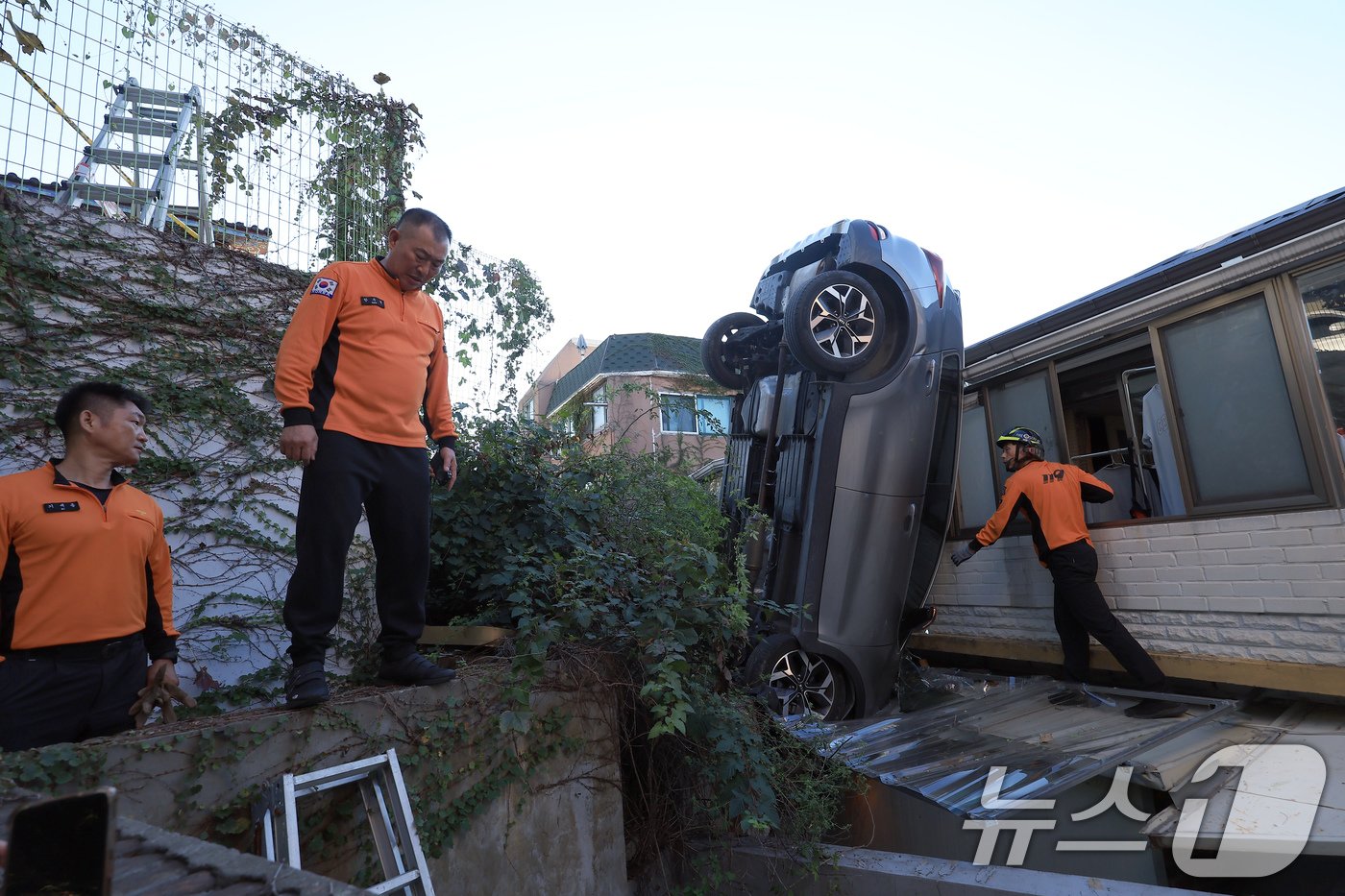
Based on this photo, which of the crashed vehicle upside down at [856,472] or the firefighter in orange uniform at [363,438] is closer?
the firefighter in orange uniform at [363,438]

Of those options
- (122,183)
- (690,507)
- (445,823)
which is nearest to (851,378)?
(690,507)

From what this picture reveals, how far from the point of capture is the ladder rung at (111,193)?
3.74m

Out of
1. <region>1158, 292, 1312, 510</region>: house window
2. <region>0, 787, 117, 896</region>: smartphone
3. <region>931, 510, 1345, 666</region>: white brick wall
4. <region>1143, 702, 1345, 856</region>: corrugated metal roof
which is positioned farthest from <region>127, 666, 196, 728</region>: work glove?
<region>1158, 292, 1312, 510</region>: house window

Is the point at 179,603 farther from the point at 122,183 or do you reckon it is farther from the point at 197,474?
the point at 122,183

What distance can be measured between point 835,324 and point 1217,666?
290 centimetres

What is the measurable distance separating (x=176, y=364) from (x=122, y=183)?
1122 mm

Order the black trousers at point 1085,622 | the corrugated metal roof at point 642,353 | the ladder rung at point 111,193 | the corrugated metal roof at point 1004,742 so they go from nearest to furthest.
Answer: the corrugated metal roof at point 1004,742
the ladder rung at point 111,193
the black trousers at point 1085,622
the corrugated metal roof at point 642,353

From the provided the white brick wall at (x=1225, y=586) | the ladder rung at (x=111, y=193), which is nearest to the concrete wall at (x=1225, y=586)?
the white brick wall at (x=1225, y=586)

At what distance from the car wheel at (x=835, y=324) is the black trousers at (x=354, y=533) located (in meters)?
2.77

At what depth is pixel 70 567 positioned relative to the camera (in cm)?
239

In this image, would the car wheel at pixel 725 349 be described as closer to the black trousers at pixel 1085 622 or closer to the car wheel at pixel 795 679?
the car wheel at pixel 795 679

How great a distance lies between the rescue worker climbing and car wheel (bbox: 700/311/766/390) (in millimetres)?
2185

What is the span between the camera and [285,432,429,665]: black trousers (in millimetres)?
2500

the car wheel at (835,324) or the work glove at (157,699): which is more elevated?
the car wheel at (835,324)
